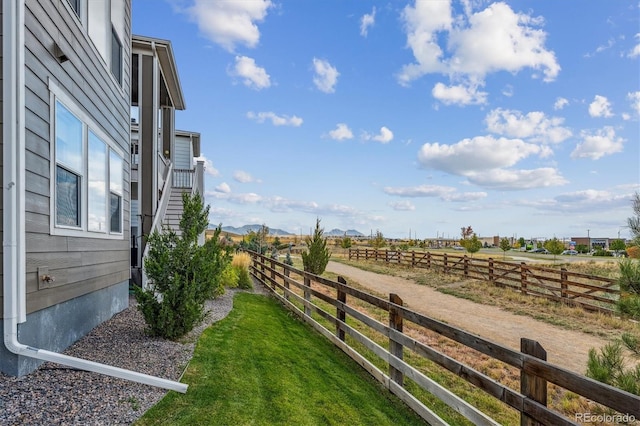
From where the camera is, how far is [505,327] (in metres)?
9.66

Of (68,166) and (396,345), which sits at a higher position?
(68,166)

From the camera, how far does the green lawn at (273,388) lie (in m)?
3.45

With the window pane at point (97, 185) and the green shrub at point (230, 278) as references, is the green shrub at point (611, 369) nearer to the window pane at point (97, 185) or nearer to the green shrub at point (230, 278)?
the window pane at point (97, 185)

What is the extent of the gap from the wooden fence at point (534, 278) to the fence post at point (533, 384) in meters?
1.90

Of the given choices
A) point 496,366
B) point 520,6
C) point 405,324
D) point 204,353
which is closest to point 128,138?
point 204,353

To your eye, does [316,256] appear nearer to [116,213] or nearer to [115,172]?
[116,213]

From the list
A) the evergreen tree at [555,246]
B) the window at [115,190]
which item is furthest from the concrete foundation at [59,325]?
the evergreen tree at [555,246]

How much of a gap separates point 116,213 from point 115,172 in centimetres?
74

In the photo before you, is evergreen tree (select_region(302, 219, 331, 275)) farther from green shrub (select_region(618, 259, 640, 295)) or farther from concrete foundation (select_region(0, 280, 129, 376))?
green shrub (select_region(618, 259, 640, 295))

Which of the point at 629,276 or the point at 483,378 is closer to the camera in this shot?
the point at 483,378

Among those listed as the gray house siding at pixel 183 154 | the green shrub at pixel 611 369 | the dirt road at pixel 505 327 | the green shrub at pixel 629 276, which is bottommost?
the dirt road at pixel 505 327

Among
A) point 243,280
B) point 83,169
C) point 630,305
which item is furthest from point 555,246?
point 83,169

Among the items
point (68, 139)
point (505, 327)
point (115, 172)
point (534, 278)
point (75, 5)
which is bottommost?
point (505, 327)

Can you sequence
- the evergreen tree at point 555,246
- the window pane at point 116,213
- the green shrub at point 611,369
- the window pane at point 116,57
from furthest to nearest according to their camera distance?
the evergreen tree at point 555,246 < the window pane at point 116,57 < the window pane at point 116,213 < the green shrub at point 611,369
